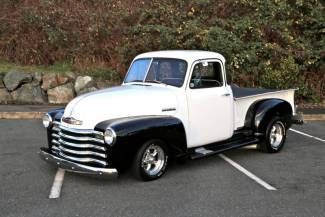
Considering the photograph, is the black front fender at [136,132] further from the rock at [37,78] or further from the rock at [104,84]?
the rock at [37,78]

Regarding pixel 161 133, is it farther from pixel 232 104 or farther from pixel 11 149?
pixel 11 149

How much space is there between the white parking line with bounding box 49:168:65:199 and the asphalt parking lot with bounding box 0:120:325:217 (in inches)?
2.3

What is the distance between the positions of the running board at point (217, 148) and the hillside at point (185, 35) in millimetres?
6447

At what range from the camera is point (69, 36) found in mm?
16641

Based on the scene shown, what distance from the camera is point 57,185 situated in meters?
6.86

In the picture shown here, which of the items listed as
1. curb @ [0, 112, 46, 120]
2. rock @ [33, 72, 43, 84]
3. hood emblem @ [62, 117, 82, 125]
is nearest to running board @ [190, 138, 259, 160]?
hood emblem @ [62, 117, 82, 125]

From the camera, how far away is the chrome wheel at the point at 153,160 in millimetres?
6934

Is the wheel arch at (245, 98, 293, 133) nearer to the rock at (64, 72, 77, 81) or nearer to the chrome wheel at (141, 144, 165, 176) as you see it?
the chrome wheel at (141, 144, 165, 176)

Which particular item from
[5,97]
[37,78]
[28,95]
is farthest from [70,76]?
[5,97]

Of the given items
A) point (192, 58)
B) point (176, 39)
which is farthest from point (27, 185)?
point (176, 39)

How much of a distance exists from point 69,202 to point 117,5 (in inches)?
496

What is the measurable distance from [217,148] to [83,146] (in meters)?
2.32

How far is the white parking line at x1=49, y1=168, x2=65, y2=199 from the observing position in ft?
21.2

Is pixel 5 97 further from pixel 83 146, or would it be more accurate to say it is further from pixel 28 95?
pixel 83 146
